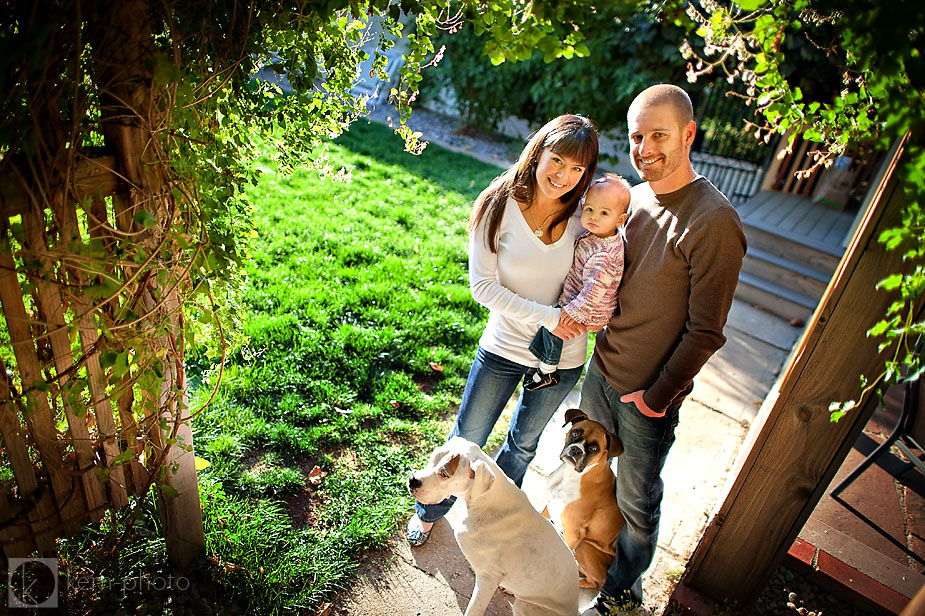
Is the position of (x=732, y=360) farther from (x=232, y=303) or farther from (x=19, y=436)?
(x=19, y=436)

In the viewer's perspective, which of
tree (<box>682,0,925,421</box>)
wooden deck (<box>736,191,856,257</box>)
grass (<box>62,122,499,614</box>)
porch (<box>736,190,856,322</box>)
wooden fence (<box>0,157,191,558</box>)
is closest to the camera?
tree (<box>682,0,925,421</box>)

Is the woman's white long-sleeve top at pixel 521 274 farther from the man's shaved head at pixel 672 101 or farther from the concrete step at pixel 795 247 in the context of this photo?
the concrete step at pixel 795 247

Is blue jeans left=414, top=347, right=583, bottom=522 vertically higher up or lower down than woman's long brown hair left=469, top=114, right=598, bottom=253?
lower down

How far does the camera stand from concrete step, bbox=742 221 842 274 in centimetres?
714

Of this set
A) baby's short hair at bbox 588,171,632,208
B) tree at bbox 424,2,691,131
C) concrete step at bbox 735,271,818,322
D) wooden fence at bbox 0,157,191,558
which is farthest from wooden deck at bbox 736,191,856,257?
wooden fence at bbox 0,157,191,558

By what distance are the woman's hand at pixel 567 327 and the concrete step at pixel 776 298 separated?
16.4 feet

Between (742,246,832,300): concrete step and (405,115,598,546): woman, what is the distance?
17.7 ft

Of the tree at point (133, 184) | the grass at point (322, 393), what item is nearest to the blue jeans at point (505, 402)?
the grass at point (322, 393)

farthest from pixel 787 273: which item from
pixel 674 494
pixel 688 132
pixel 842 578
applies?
pixel 688 132

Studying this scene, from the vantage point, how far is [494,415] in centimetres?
277

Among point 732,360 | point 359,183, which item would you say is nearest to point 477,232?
point 732,360

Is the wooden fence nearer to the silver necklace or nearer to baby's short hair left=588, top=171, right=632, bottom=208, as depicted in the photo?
the silver necklace

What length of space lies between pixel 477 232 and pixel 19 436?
1902 millimetres

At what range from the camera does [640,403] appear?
2.35 m
